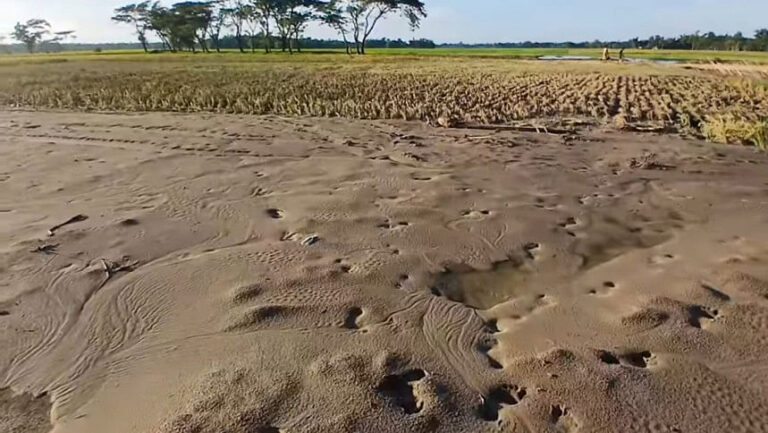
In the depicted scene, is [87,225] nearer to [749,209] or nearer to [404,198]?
[404,198]

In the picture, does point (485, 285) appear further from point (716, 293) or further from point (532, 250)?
point (716, 293)

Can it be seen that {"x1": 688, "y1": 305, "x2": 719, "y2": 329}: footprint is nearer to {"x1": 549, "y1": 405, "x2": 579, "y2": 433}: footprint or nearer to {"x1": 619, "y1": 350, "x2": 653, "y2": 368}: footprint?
{"x1": 619, "y1": 350, "x2": 653, "y2": 368}: footprint

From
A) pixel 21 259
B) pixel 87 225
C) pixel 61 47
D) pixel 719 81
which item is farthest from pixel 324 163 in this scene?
pixel 61 47

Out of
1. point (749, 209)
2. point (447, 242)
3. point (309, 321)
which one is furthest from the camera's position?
point (749, 209)

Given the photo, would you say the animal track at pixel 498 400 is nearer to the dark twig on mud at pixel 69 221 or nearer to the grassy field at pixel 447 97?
the dark twig on mud at pixel 69 221

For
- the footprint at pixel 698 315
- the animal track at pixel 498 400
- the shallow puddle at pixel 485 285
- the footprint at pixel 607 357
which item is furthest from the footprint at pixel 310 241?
the footprint at pixel 698 315

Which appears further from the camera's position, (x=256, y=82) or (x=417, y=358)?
(x=256, y=82)
